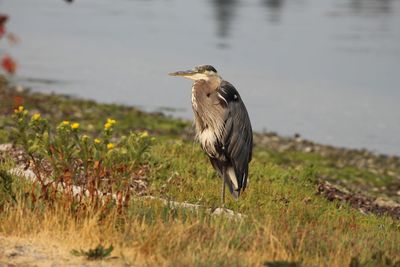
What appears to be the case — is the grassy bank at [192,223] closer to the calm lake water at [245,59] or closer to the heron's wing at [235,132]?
the heron's wing at [235,132]

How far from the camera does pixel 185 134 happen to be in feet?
75.5

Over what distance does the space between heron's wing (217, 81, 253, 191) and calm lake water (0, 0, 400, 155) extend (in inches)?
572

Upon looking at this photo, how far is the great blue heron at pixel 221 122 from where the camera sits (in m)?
10.5

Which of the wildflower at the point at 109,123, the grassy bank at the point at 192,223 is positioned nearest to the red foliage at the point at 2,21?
the grassy bank at the point at 192,223

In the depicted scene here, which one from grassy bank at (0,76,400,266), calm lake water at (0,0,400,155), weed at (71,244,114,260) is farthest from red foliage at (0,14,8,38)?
calm lake water at (0,0,400,155)

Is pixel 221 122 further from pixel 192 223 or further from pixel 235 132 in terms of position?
pixel 192 223

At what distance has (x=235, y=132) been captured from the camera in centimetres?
1069

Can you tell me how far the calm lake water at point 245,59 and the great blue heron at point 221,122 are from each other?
1457cm

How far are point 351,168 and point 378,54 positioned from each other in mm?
24610

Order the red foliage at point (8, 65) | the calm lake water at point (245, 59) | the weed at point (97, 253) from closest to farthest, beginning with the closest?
the red foliage at point (8, 65), the weed at point (97, 253), the calm lake water at point (245, 59)

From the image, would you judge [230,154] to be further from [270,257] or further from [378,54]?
[378,54]

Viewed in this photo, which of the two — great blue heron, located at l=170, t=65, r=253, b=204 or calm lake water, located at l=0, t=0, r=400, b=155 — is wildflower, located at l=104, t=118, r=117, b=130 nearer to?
great blue heron, located at l=170, t=65, r=253, b=204

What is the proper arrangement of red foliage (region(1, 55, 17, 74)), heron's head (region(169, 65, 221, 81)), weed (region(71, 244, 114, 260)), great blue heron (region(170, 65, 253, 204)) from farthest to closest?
heron's head (region(169, 65, 221, 81)) < great blue heron (region(170, 65, 253, 204)) < weed (region(71, 244, 114, 260)) < red foliage (region(1, 55, 17, 74))

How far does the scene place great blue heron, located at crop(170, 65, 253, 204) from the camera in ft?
34.6
